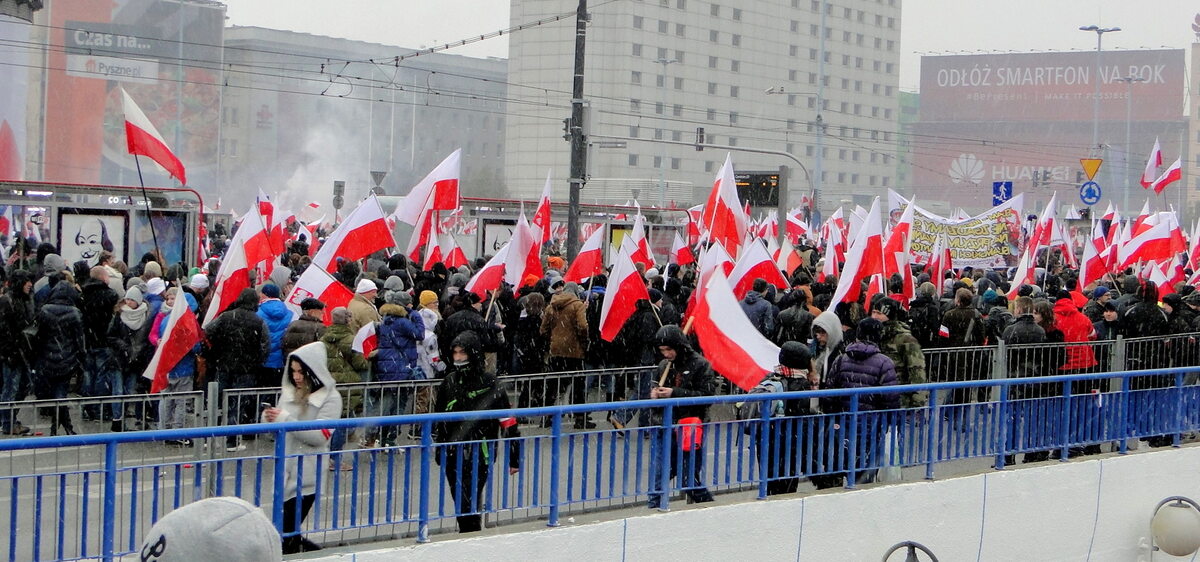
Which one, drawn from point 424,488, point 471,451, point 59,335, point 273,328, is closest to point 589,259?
point 273,328

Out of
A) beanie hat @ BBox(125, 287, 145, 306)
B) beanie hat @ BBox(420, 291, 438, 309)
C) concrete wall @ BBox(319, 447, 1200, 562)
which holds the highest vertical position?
beanie hat @ BBox(420, 291, 438, 309)

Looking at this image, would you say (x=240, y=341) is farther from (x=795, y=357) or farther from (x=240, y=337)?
(x=795, y=357)

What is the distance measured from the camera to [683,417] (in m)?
9.09

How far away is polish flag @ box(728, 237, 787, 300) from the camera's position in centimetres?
1576

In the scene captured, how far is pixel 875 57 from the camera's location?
4387 inches

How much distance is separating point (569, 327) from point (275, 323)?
3046 mm

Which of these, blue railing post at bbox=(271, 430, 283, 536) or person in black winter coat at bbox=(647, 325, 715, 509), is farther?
person in black winter coat at bbox=(647, 325, 715, 509)

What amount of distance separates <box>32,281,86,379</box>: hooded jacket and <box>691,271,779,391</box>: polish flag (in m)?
6.17

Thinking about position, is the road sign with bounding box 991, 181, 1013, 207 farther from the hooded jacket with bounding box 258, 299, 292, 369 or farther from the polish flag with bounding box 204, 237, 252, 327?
the polish flag with bounding box 204, 237, 252, 327

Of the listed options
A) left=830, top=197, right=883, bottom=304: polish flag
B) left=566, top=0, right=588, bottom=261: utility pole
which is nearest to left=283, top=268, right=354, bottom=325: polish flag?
left=830, top=197, right=883, bottom=304: polish flag

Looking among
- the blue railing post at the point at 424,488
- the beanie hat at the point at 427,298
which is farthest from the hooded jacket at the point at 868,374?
the beanie hat at the point at 427,298

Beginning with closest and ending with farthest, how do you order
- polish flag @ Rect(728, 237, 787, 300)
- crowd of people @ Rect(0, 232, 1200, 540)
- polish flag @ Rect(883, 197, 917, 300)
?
crowd of people @ Rect(0, 232, 1200, 540)
polish flag @ Rect(728, 237, 787, 300)
polish flag @ Rect(883, 197, 917, 300)

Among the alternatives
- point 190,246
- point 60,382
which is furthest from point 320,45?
point 60,382

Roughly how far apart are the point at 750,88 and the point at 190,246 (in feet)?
269
